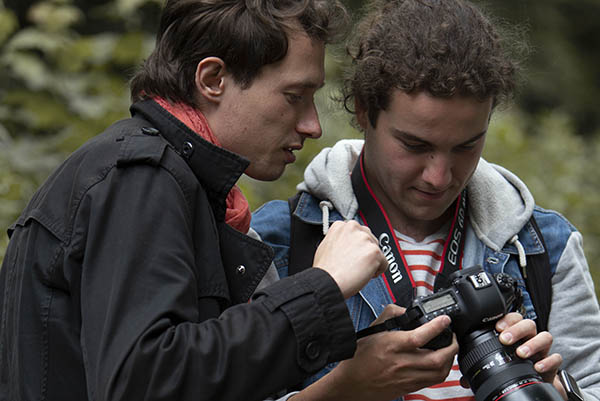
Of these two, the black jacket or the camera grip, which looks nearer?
the black jacket

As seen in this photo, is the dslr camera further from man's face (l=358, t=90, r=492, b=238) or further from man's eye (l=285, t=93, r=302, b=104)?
man's eye (l=285, t=93, r=302, b=104)

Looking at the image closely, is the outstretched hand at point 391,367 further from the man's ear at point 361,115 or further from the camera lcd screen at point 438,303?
the man's ear at point 361,115

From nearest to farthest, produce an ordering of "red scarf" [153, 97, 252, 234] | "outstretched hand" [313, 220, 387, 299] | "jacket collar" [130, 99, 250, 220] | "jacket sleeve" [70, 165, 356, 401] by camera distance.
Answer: "jacket sleeve" [70, 165, 356, 401], "outstretched hand" [313, 220, 387, 299], "jacket collar" [130, 99, 250, 220], "red scarf" [153, 97, 252, 234]

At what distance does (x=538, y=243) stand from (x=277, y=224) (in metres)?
0.83

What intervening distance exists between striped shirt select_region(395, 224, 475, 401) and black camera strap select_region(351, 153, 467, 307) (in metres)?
0.04

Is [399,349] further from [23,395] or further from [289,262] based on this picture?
[23,395]

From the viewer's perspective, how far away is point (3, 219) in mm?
3537

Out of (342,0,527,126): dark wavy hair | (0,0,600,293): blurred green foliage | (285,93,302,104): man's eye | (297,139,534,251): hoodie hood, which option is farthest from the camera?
(0,0,600,293): blurred green foliage

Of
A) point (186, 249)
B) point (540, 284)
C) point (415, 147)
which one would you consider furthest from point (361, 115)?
point (186, 249)

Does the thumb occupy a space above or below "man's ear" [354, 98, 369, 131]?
below

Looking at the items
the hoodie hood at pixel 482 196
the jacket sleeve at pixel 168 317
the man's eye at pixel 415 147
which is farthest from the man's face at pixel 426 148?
the jacket sleeve at pixel 168 317

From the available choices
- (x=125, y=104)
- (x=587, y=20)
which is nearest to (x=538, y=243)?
(x=125, y=104)

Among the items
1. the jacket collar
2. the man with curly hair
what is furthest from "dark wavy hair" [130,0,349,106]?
the man with curly hair

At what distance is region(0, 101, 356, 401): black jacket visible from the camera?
1.65 m
